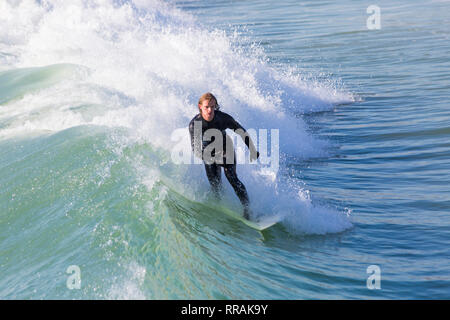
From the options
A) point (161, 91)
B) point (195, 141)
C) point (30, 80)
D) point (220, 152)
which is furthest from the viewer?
point (30, 80)

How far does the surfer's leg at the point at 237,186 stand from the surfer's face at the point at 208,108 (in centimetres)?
76

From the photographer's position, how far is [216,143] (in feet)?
22.4

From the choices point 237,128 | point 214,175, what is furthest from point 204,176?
point 237,128

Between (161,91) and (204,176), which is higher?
(161,91)

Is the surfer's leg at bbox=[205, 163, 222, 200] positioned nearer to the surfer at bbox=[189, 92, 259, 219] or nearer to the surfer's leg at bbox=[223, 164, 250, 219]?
the surfer at bbox=[189, 92, 259, 219]

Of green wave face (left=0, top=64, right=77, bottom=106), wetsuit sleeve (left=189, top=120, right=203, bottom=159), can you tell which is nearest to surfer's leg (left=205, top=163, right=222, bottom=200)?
wetsuit sleeve (left=189, top=120, right=203, bottom=159)

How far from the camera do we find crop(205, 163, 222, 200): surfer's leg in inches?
276

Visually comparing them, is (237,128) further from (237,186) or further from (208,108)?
(237,186)

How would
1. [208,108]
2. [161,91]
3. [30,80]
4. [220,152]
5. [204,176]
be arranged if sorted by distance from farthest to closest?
[30,80]
[161,91]
[204,176]
[220,152]
[208,108]

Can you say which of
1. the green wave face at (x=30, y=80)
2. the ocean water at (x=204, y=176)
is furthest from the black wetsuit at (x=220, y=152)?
the green wave face at (x=30, y=80)

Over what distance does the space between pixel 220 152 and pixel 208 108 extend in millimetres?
687

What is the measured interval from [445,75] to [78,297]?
13.9 metres

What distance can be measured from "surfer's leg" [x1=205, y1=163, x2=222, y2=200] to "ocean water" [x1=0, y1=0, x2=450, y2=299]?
0.29m

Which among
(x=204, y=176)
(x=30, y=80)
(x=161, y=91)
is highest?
(x=30, y=80)
